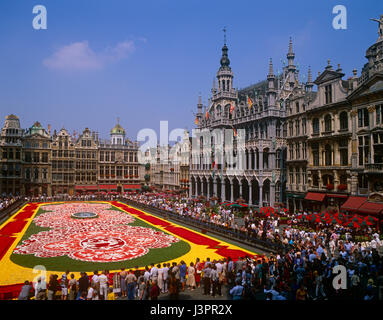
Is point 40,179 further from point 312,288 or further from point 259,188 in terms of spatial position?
point 312,288

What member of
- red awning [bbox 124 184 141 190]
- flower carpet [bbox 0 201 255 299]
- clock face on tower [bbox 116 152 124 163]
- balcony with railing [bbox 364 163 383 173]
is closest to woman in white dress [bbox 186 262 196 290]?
flower carpet [bbox 0 201 255 299]

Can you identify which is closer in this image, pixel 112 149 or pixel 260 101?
pixel 260 101

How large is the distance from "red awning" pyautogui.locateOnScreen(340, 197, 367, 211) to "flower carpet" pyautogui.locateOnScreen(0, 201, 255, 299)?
44.7ft

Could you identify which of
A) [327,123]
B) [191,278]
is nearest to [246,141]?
[327,123]

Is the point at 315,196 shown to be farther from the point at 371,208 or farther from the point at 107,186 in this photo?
the point at 107,186

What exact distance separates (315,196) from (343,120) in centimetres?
941

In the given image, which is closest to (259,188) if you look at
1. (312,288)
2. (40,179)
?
(312,288)

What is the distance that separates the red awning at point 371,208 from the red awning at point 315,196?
5846mm

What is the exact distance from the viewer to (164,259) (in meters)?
21.7

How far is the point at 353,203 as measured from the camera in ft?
101

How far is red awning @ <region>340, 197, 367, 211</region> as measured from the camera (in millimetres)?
30141

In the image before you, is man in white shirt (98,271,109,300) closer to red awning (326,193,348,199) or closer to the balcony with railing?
the balcony with railing

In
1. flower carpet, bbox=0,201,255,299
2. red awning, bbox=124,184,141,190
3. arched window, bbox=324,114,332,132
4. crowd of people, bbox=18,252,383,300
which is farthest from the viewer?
red awning, bbox=124,184,141,190
